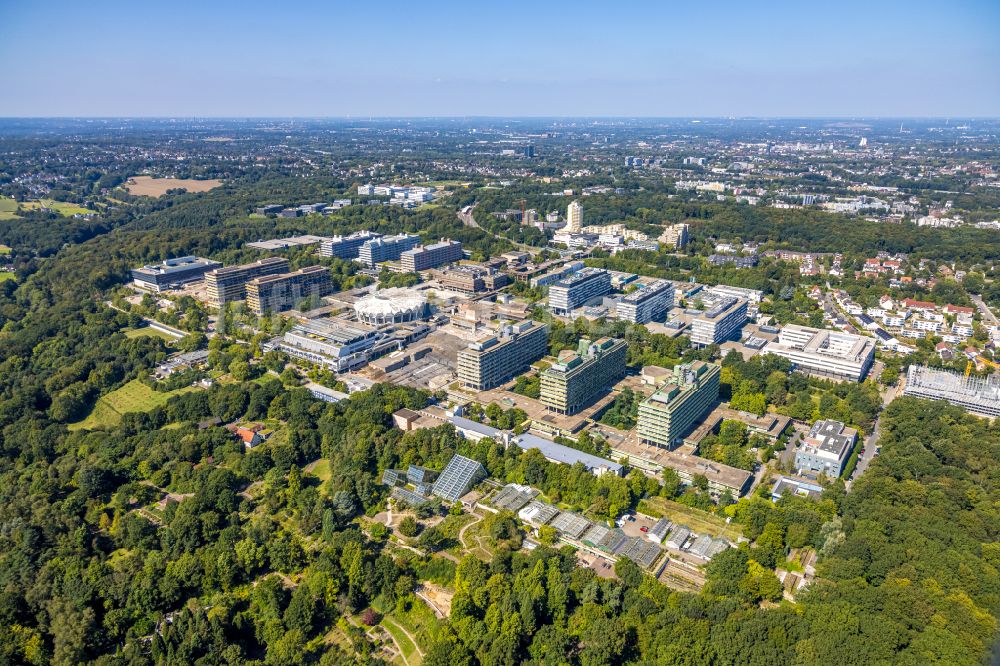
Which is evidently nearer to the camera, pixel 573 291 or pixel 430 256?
pixel 573 291

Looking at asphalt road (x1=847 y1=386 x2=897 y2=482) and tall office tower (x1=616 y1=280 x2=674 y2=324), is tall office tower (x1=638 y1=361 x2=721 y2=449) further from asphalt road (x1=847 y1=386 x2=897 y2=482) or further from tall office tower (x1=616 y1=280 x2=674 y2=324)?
tall office tower (x1=616 y1=280 x2=674 y2=324)

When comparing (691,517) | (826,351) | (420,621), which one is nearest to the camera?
(420,621)

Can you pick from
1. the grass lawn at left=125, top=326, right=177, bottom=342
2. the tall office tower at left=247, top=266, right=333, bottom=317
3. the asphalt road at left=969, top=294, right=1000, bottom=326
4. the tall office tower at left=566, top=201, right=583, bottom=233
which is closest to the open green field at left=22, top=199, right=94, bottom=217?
the grass lawn at left=125, top=326, right=177, bottom=342

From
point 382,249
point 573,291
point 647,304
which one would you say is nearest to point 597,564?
point 647,304

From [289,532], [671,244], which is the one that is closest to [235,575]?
[289,532]

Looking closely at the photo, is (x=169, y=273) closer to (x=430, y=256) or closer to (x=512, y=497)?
(x=430, y=256)

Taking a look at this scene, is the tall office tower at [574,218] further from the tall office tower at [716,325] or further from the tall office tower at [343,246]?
the tall office tower at [716,325]

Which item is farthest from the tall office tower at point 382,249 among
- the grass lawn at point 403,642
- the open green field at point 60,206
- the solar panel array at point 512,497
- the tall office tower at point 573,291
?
the grass lawn at point 403,642
